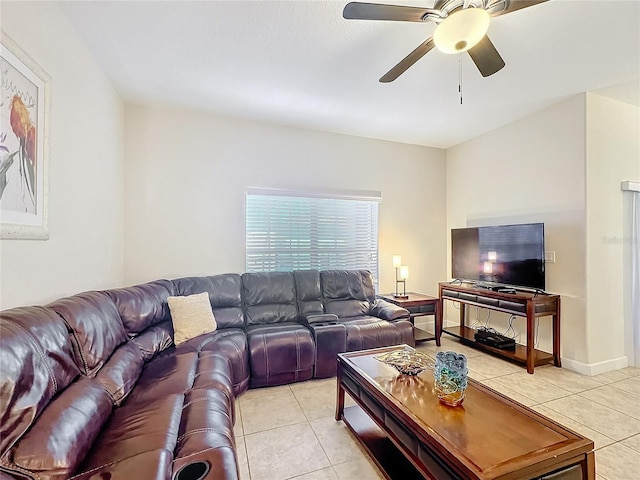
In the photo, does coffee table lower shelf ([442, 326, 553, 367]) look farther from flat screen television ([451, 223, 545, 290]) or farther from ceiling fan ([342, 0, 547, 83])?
ceiling fan ([342, 0, 547, 83])

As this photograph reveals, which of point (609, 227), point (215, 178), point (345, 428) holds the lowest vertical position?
point (345, 428)

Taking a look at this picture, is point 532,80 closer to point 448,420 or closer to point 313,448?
point 448,420

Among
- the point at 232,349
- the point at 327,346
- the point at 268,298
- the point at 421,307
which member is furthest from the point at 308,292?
the point at 421,307

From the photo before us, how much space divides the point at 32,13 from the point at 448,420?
3085 mm

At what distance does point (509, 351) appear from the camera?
3.43 m

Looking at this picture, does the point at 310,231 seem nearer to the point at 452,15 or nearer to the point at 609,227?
the point at 452,15

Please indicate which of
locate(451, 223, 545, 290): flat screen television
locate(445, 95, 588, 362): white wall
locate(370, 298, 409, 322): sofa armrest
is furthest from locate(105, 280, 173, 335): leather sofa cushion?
locate(445, 95, 588, 362): white wall

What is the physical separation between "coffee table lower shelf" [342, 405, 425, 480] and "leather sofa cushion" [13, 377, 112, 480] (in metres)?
1.47

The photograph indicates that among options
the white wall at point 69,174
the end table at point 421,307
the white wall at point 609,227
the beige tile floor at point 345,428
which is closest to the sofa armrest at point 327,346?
the beige tile floor at point 345,428

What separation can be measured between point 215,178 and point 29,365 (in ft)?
9.43

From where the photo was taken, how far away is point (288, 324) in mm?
3283

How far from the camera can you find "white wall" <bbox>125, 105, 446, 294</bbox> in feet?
11.3

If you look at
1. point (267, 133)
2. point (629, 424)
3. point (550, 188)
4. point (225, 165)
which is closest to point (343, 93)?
point (267, 133)

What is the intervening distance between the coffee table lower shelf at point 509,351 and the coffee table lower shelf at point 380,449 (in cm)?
208
